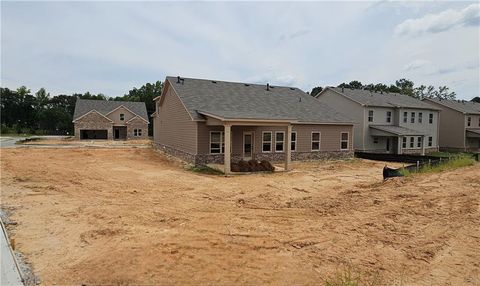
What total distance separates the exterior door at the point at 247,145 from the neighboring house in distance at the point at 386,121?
13600 millimetres

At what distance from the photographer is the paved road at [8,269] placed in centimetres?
442

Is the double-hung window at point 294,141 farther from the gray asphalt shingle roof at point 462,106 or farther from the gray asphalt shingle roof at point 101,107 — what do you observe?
the gray asphalt shingle roof at point 101,107

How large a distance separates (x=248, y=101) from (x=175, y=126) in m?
5.25

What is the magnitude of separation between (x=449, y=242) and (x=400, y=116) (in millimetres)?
28149

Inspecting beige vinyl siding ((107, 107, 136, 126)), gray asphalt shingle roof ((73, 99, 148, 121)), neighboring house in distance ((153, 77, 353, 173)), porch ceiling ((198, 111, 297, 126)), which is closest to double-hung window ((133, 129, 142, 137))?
beige vinyl siding ((107, 107, 136, 126))

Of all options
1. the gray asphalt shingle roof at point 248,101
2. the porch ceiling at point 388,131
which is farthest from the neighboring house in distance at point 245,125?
the porch ceiling at point 388,131

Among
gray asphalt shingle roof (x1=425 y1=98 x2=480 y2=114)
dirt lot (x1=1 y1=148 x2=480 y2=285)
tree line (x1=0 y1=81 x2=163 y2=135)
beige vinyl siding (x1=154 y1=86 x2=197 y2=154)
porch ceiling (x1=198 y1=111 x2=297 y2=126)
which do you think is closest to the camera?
dirt lot (x1=1 y1=148 x2=480 y2=285)

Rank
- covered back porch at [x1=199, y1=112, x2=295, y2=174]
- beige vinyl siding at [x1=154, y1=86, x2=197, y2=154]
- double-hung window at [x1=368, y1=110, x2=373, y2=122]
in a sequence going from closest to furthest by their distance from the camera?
covered back porch at [x1=199, y1=112, x2=295, y2=174] → beige vinyl siding at [x1=154, y1=86, x2=197, y2=154] → double-hung window at [x1=368, y1=110, x2=373, y2=122]

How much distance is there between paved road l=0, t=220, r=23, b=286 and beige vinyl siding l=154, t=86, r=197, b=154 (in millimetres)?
12589

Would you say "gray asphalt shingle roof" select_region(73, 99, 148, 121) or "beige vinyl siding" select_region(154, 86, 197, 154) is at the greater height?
"gray asphalt shingle roof" select_region(73, 99, 148, 121)

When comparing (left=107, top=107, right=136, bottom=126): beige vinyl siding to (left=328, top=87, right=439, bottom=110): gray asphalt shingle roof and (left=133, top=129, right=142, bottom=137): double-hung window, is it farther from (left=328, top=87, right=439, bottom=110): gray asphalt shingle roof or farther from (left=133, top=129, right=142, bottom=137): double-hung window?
(left=328, top=87, right=439, bottom=110): gray asphalt shingle roof

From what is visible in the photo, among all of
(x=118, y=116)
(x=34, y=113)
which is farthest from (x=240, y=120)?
(x=34, y=113)

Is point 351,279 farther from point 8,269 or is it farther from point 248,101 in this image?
point 248,101

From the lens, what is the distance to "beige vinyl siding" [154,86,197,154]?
18.7 m
